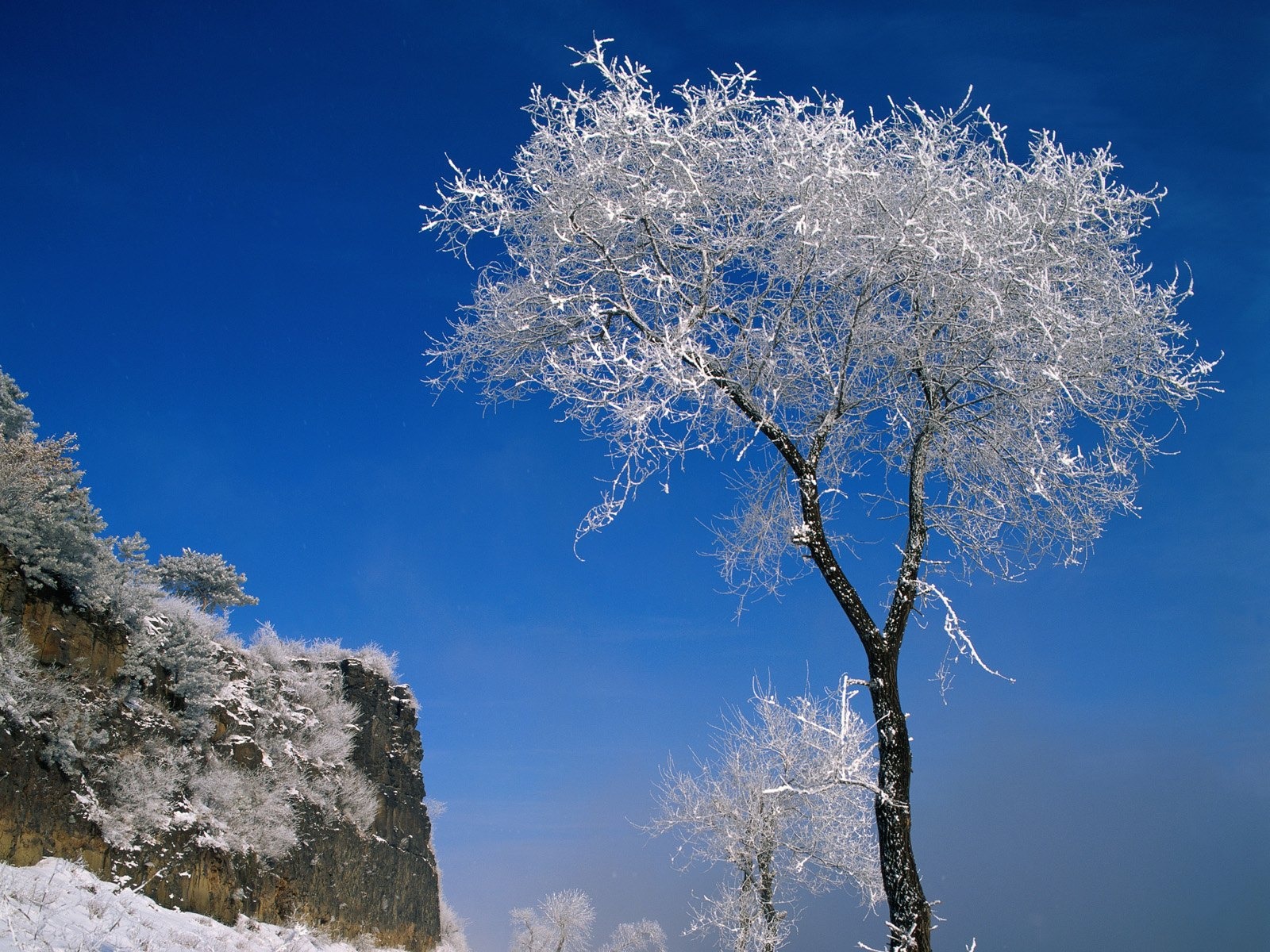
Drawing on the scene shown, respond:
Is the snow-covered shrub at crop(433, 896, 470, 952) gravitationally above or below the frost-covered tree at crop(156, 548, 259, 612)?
below

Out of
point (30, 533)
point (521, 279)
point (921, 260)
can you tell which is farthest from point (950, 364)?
point (30, 533)

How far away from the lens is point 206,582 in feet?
120

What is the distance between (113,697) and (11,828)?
15.7 ft

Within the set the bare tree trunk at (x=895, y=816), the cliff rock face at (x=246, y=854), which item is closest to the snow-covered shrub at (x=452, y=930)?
the cliff rock face at (x=246, y=854)

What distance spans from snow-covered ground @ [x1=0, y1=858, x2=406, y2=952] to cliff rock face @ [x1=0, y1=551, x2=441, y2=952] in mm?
704

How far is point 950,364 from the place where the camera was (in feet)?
23.9

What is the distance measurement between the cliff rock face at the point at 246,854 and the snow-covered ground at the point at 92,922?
27.7 inches

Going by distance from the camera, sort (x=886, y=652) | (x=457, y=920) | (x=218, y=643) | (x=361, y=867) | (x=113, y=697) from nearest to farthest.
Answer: (x=886, y=652), (x=113, y=697), (x=218, y=643), (x=361, y=867), (x=457, y=920)

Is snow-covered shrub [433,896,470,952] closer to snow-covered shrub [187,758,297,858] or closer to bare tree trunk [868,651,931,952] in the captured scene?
snow-covered shrub [187,758,297,858]

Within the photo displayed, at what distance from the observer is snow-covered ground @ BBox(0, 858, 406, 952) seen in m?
7.51

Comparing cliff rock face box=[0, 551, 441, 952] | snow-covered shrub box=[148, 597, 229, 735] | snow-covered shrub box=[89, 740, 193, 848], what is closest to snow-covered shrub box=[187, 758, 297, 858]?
cliff rock face box=[0, 551, 441, 952]

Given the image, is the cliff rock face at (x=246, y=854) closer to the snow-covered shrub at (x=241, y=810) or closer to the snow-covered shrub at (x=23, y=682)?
the snow-covered shrub at (x=23, y=682)

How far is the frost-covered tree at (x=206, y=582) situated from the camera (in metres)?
36.1

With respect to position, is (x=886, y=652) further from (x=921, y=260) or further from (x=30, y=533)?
(x=30, y=533)
